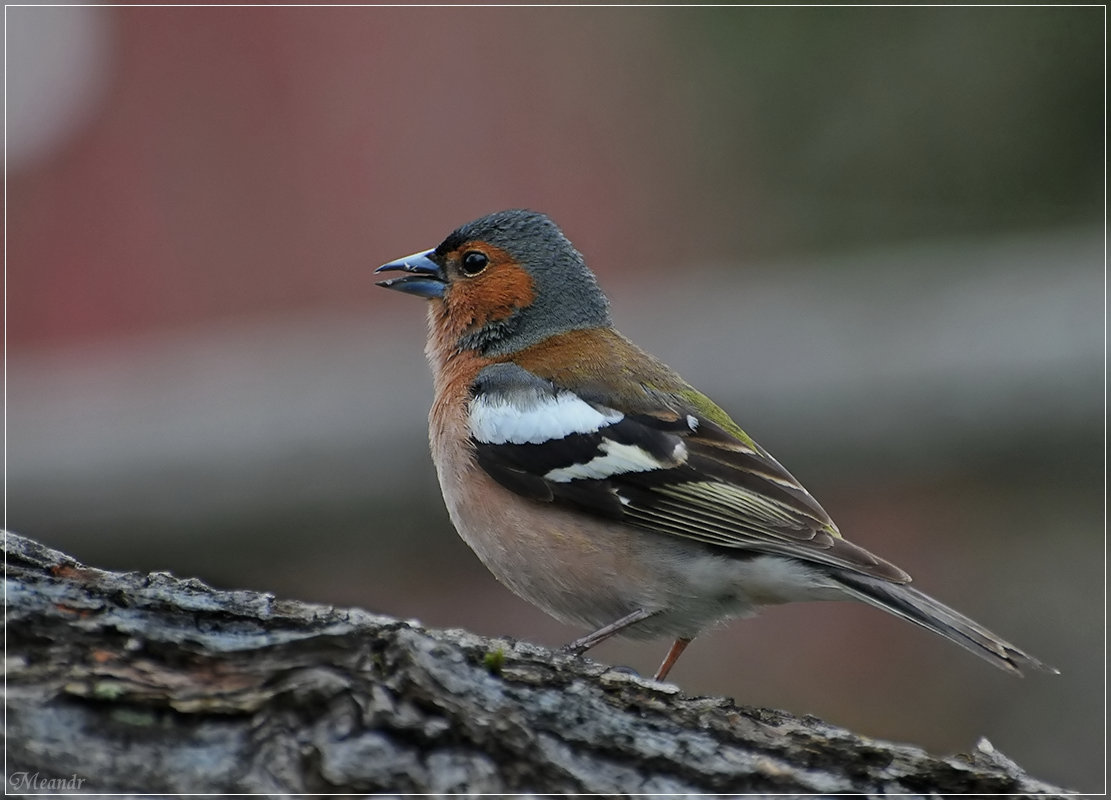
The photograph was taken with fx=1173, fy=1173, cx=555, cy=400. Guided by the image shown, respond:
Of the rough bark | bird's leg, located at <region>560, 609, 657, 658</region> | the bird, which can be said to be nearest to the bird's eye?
the bird

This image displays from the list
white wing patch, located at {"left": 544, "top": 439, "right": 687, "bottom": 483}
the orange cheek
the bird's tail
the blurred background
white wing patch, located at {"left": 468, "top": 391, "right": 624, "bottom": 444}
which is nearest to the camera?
the bird's tail

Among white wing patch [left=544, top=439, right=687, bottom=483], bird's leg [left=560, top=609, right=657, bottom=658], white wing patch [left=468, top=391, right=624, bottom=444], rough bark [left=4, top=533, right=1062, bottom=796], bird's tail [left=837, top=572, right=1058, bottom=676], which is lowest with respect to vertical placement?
rough bark [left=4, top=533, right=1062, bottom=796]

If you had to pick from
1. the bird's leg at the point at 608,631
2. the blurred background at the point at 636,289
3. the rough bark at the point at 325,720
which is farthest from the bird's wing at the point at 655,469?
the blurred background at the point at 636,289

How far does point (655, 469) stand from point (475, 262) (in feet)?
5.19

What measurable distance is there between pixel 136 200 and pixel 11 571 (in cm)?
1169

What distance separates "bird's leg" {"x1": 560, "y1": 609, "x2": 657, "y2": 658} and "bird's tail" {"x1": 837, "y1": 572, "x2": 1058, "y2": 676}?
0.67 m

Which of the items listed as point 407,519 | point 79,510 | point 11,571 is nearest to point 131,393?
point 79,510

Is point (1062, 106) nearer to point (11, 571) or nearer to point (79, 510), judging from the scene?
point (79, 510)

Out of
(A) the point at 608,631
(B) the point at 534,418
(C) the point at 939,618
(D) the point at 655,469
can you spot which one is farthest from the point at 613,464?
(C) the point at 939,618

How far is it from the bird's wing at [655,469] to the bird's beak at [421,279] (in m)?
0.82

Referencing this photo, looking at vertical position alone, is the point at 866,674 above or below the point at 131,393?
below

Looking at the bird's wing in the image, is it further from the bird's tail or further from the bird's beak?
the bird's beak

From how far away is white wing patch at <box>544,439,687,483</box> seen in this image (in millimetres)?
4145

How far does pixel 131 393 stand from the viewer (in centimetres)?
754
